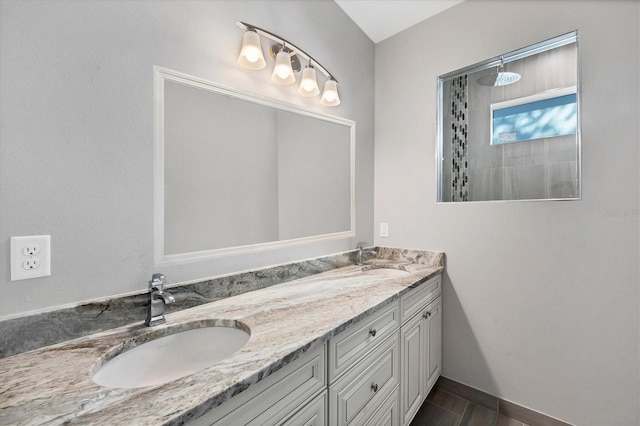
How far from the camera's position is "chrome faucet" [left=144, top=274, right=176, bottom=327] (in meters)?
0.95

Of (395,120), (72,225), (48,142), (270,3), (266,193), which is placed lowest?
(72,225)

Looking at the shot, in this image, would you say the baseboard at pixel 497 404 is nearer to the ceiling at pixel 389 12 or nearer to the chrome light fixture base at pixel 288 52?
the chrome light fixture base at pixel 288 52

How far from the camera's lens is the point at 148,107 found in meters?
1.02

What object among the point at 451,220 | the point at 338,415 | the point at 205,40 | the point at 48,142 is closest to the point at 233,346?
the point at 338,415

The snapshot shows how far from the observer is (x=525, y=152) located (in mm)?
1642

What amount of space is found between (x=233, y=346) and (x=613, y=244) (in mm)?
1821

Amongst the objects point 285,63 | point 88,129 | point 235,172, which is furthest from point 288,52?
point 88,129

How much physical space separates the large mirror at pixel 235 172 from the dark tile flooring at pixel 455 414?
1.21 meters

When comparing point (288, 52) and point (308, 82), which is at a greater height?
point (288, 52)

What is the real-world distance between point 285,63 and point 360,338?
1.36 meters

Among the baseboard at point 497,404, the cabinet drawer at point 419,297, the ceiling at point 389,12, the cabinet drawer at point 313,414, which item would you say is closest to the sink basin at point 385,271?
the cabinet drawer at point 419,297

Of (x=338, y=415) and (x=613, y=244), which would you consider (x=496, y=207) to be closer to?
(x=613, y=244)

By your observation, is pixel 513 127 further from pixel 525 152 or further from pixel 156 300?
pixel 156 300

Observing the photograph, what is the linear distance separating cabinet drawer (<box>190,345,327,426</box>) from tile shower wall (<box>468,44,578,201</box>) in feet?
5.02
